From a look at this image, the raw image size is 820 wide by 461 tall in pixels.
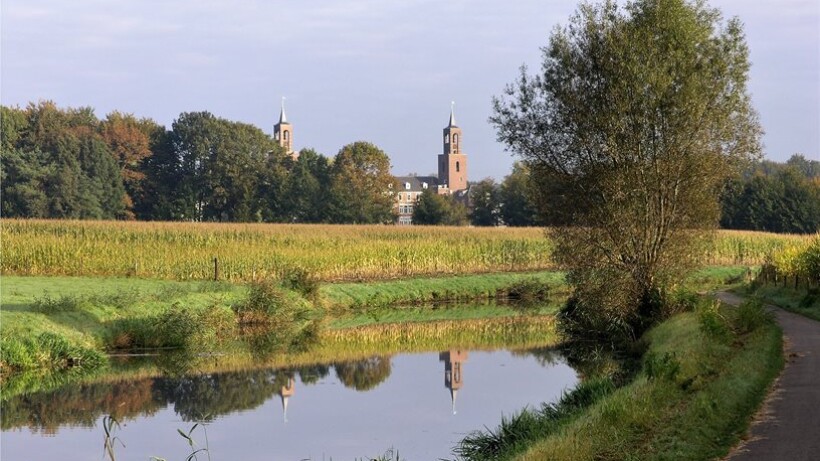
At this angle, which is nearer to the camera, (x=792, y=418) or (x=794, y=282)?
(x=792, y=418)

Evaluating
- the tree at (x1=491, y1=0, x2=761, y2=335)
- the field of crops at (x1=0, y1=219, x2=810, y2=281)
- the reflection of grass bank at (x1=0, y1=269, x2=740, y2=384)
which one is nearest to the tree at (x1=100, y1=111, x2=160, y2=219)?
the field of crops at (x1=0, y1=219, x2=810, y2=281)

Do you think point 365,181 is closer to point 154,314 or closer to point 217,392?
point 154,314

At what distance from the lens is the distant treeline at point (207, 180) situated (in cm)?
8319

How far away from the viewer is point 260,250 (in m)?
46.2

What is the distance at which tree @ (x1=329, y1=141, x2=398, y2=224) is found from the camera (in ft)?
332

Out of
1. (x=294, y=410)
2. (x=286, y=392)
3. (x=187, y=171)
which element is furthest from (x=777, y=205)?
(x=294, y=410)

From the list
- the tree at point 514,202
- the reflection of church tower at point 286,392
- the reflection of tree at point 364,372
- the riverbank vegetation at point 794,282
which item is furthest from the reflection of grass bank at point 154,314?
the tree at point 514,202

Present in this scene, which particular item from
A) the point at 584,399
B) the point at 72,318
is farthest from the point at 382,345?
the point at 584,399

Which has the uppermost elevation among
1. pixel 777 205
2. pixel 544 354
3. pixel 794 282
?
pixel 777 205

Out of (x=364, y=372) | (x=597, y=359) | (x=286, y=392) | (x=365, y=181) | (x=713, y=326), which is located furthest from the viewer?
(x=365, y=181)

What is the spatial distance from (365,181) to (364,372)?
3104 inches

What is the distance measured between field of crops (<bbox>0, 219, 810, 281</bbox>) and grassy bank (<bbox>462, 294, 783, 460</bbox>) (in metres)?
8.04

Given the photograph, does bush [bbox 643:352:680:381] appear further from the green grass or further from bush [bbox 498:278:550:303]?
bush [bbox 498:278:550:303]

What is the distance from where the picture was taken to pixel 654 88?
27000 mm
